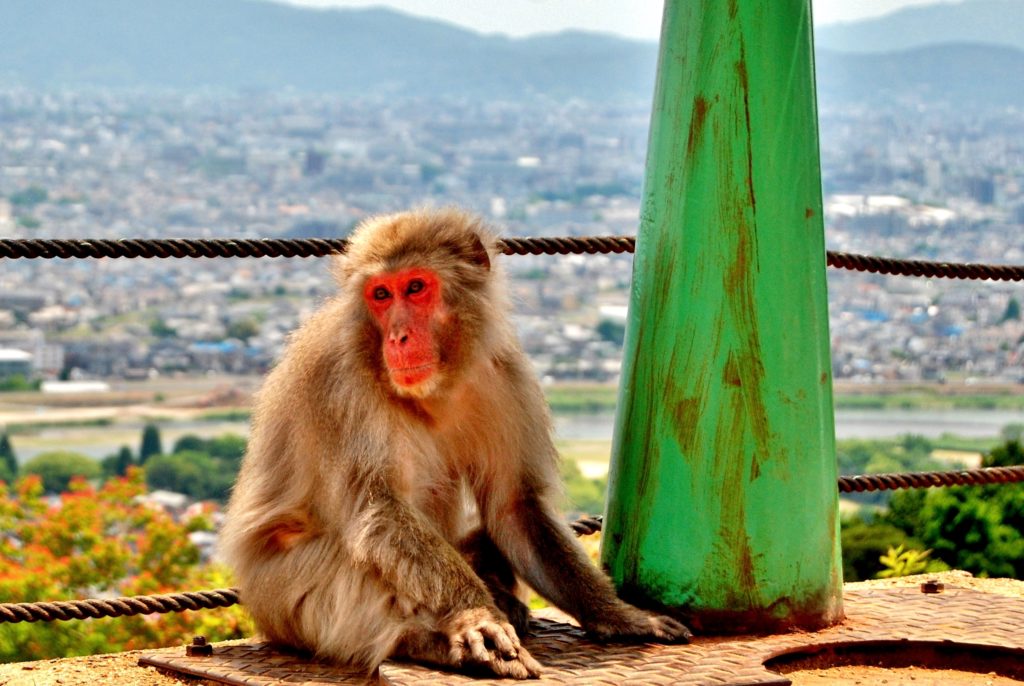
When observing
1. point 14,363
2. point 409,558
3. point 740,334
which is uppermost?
point 740,334

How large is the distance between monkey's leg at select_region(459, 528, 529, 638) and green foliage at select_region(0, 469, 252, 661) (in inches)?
145

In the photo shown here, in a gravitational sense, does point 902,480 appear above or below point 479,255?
below

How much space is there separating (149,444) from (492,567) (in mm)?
15509

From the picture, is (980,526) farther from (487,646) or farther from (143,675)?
(143,675)

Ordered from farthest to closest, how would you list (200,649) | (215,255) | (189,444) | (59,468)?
(189,444) → (59,468) → (215,255) → (200,649)

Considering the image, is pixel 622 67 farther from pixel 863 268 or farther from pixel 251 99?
pixel 863 268

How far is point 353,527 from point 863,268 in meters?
2.25

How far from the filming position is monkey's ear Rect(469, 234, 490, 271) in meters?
3.99

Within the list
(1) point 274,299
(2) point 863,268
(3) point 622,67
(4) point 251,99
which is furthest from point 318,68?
(2) point 863,268

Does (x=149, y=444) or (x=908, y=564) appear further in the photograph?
(x=149, y=444)

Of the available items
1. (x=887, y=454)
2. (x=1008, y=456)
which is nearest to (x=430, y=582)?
(x=1008, y=456)

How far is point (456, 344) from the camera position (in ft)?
12.7

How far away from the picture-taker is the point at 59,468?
16984mm

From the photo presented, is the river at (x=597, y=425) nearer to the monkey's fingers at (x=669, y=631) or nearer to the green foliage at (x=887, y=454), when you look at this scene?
the green foliage at (x=887, y=454)
